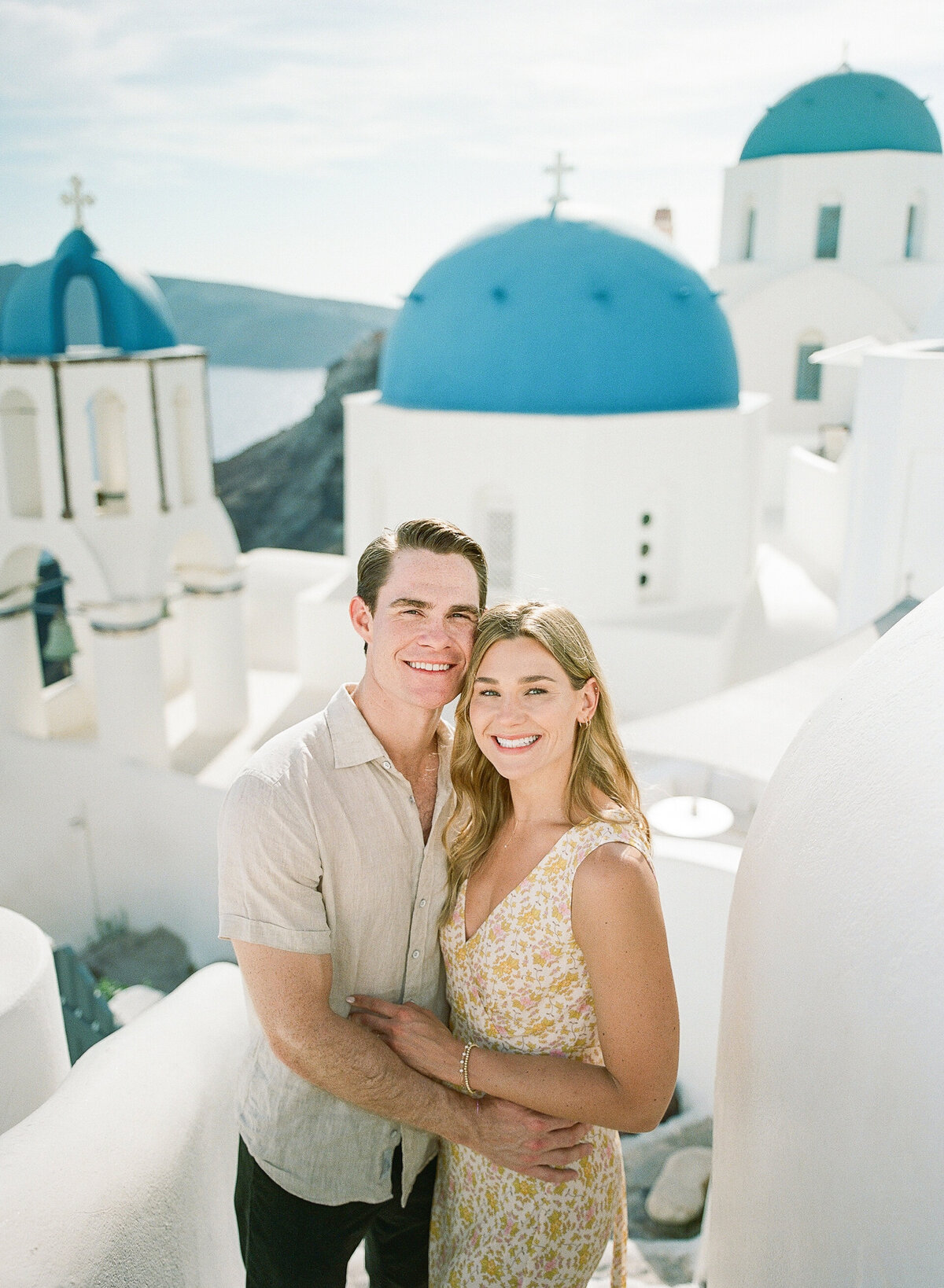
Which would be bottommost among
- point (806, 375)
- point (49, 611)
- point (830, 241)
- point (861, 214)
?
point (49, 611)

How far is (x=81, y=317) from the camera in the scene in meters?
23.3

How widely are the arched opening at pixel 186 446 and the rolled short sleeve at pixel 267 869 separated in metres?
8.79

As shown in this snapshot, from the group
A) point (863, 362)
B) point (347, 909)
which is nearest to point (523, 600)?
point (347, 909)

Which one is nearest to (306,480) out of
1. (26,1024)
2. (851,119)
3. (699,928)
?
(851,119)

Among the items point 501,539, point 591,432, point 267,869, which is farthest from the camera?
point 501,539

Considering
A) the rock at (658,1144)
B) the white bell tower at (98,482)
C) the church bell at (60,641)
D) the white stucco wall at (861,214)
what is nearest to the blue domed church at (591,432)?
the white bell tower at (98,482)

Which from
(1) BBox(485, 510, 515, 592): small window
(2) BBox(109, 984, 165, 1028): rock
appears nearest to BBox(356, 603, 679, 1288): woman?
(2) BBox(109, 984, 165, 1028): rock

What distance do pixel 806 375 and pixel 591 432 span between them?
951 cm

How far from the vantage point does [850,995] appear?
1.54 metres

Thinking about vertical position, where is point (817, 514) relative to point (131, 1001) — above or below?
above

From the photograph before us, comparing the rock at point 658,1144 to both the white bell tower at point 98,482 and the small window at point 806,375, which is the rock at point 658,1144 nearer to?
the white bell tower at point 98,482

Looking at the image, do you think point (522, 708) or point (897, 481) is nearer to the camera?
point (522, 708)

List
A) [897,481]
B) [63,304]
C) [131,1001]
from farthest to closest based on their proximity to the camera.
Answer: [63,304]
[131,1001]
[897,481]

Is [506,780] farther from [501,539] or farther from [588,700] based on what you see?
[501,539]
